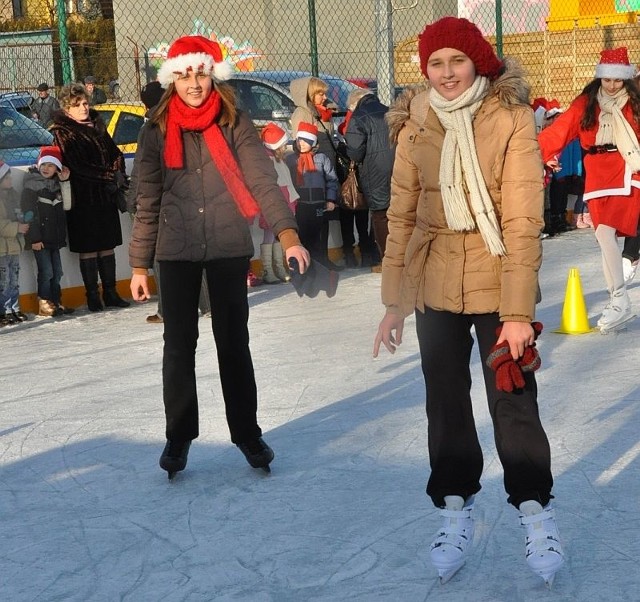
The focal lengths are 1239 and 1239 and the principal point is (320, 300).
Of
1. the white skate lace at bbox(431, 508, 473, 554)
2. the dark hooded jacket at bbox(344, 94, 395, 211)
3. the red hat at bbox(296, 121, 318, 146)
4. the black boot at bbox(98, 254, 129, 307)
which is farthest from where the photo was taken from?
the dark hooded jacket at bbox(344, 94, 395, 211)

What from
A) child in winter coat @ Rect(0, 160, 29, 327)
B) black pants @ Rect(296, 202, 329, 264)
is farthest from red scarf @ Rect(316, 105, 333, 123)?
child in winter coat @ Rect(0, 160, 29, 327)

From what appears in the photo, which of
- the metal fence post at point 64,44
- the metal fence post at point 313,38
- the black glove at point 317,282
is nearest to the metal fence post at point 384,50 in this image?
the metal fence post at point 313,38

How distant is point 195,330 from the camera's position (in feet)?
16.3

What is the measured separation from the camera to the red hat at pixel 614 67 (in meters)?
7.35

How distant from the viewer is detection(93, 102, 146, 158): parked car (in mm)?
14539

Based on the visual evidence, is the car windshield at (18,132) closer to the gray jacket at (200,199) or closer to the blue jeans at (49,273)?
the blue jeans at (49,273)

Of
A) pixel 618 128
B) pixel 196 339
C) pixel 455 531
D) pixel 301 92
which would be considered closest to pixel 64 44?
pixel 301 92

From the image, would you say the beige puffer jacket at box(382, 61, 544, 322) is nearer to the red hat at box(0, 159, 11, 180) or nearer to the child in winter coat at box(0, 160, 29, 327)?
the red hat at box(0, 159, 11, 180)

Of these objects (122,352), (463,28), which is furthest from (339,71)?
(463,28)

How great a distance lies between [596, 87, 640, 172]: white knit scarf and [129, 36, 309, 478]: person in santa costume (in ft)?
10.7

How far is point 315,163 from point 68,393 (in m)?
4.57

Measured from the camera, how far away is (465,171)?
3.55 meters

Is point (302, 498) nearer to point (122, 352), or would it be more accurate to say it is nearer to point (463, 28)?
point (463, 28)

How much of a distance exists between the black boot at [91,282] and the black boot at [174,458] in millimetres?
4949
